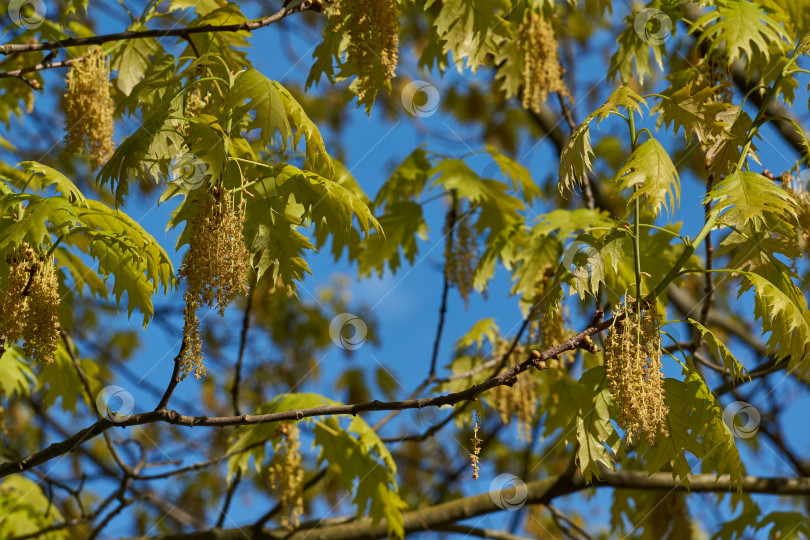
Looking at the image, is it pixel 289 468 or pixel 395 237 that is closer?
pixel 289 468

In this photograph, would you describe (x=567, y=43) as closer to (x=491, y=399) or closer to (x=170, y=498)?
(x=491, y=399)

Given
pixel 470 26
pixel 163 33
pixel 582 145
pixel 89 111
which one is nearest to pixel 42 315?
pixel 163 33

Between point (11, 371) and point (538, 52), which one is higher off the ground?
point (538, 52)

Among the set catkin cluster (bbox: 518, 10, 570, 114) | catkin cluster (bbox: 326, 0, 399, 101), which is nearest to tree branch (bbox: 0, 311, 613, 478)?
catkin cluster (bbox: 326, 0, 399, 101)

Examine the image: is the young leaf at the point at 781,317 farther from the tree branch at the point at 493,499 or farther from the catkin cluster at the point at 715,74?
the tree branch at the point at 493,499

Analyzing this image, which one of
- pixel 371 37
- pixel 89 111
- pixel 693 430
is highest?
pixel 89 111

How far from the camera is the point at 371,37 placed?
2949mm

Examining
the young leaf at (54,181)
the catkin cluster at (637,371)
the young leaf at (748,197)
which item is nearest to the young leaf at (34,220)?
the young leaf at (54,181)

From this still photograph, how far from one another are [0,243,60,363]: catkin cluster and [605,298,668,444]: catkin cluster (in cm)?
158

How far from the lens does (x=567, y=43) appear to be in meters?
6.73

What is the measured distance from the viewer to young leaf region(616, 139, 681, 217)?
2.34 metres

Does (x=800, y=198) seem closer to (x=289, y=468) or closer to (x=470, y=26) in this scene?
(x=470, y=26)

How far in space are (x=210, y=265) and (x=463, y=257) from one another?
Result: 2134 millimetres

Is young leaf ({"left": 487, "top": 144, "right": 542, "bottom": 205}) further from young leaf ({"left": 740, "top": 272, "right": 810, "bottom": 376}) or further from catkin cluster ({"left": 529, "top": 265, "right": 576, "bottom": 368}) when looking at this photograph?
young leaf ({"left": 740, "top": 272, "right": 810, "bottom": 376})
